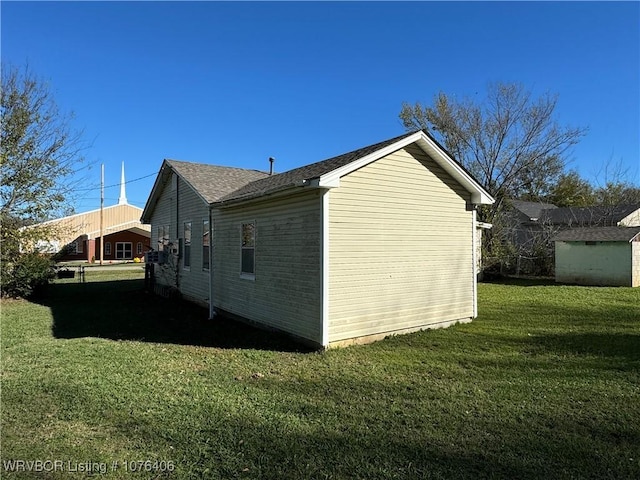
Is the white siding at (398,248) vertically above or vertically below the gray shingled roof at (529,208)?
below

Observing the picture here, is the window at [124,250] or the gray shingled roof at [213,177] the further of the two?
the window at [124,250]

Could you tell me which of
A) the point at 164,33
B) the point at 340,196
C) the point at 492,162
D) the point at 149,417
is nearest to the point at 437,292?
the point at 340,196

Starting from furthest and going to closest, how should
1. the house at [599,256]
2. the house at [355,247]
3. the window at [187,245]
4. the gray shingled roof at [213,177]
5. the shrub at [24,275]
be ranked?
the house at [599,256] < the shrub at [24,275] < the window at [187,245] < the gray shingled roof at [213,177] < the house at [355,247]

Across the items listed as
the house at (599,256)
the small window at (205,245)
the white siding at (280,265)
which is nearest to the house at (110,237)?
the small window at (205,245)

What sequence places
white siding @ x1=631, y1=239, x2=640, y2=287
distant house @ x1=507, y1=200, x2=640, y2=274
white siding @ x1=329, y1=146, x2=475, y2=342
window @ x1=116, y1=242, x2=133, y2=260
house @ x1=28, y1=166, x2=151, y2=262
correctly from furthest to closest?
1. window @ x1=116, y1=242, x2=133, y2=260
2. house @ x1=28, y1=166, x2=151, y2=262
3. distant house @ x1=507, y1=200, x2=640, y2=274
4. white siding @ x1=631, y1=239, x2=640, y2=287
5. white siding @ x1=329, y1=146, x2=475, y2=342

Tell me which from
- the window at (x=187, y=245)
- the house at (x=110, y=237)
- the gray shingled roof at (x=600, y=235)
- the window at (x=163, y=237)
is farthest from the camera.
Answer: the house at (x=110, y=237)

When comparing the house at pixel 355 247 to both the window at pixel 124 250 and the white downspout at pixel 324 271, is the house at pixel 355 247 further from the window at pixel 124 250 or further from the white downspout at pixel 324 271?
the window at pixel 124 250

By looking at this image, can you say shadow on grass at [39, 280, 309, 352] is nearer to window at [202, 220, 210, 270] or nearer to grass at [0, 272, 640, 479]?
grass at [0, 272, 640, 479]

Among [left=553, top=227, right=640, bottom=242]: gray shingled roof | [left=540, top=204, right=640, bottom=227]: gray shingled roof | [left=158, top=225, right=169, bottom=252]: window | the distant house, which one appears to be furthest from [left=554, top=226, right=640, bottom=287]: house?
[left=158, top=225, right=169, bottom=252]: window

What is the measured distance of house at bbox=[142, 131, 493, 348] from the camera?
695 cm

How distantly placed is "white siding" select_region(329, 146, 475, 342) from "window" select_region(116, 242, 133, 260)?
123 ft

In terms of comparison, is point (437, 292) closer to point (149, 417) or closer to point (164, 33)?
point (149, 417)

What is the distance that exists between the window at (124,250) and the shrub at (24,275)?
87.2 feet

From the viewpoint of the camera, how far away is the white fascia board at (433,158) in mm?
6754
